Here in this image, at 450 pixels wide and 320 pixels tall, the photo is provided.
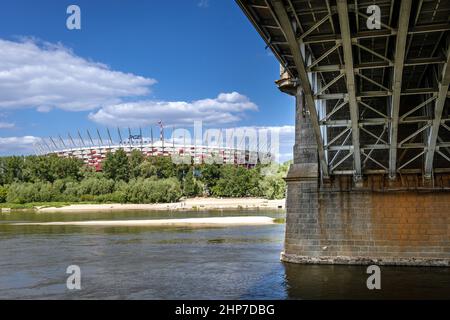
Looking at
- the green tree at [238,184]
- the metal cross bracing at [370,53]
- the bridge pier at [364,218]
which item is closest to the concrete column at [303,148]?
the bridge pier at [364,218]

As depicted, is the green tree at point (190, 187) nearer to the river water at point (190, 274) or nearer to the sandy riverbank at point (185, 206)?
the sandy riverbank at point (185, 206)

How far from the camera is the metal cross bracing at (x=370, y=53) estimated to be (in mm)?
13719

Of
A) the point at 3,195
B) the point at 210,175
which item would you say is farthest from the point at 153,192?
the point at 3,195

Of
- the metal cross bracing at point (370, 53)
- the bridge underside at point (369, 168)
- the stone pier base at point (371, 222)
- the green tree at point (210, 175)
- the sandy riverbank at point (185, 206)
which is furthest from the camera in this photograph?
the green tree at point (210, 175)

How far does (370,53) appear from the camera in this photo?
1778cm

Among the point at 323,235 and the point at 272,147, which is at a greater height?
the point at 272,147

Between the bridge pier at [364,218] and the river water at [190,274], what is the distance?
0.63 meters

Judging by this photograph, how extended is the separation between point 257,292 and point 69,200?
101827 mm

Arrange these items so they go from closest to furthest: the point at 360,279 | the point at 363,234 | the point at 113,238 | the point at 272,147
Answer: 1. the point at 360,279
2. the point at 363,234
3. the point at 113,238
4. the point at 272,147

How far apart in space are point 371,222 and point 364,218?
32cm
